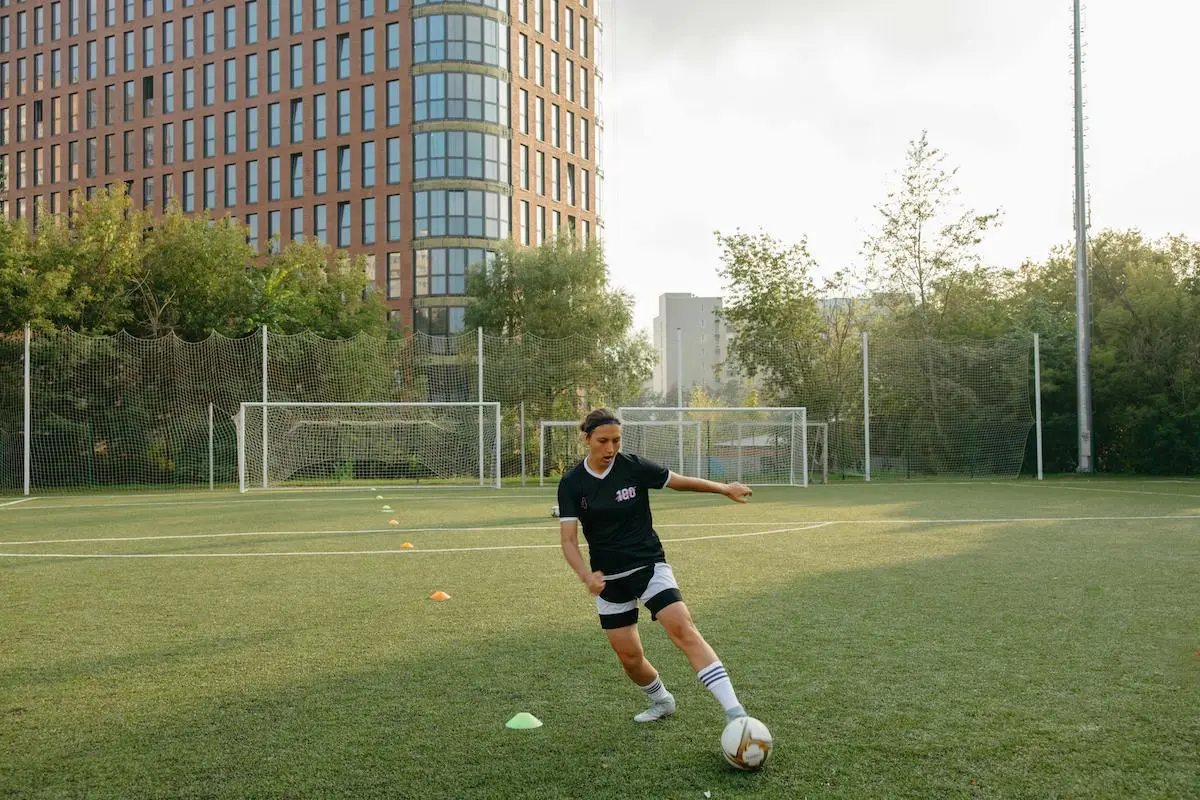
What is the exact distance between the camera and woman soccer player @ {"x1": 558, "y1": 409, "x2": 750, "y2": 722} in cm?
468

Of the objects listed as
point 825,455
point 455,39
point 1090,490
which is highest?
point 455,39

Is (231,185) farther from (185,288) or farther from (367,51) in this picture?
(185,288)

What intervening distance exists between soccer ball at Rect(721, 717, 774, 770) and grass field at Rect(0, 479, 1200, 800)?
9cm

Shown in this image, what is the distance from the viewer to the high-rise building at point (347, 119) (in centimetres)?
5072

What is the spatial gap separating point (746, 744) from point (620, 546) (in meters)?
→ 1.08

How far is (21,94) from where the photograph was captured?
6359cm

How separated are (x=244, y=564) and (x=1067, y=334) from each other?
27970 millimetres

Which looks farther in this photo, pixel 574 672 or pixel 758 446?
pixel 758 446

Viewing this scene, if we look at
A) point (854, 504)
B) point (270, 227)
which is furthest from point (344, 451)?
point (270, 227)

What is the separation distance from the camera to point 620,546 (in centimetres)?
473

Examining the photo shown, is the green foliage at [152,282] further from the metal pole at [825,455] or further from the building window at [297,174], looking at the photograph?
the building window at [297,174]

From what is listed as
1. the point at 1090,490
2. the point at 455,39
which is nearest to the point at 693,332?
the point at 455,39

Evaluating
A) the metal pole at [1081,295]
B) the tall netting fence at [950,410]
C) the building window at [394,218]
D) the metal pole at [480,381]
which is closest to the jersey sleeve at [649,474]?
the metal pole at [480,381]

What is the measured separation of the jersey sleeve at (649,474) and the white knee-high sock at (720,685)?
2.99 feet
